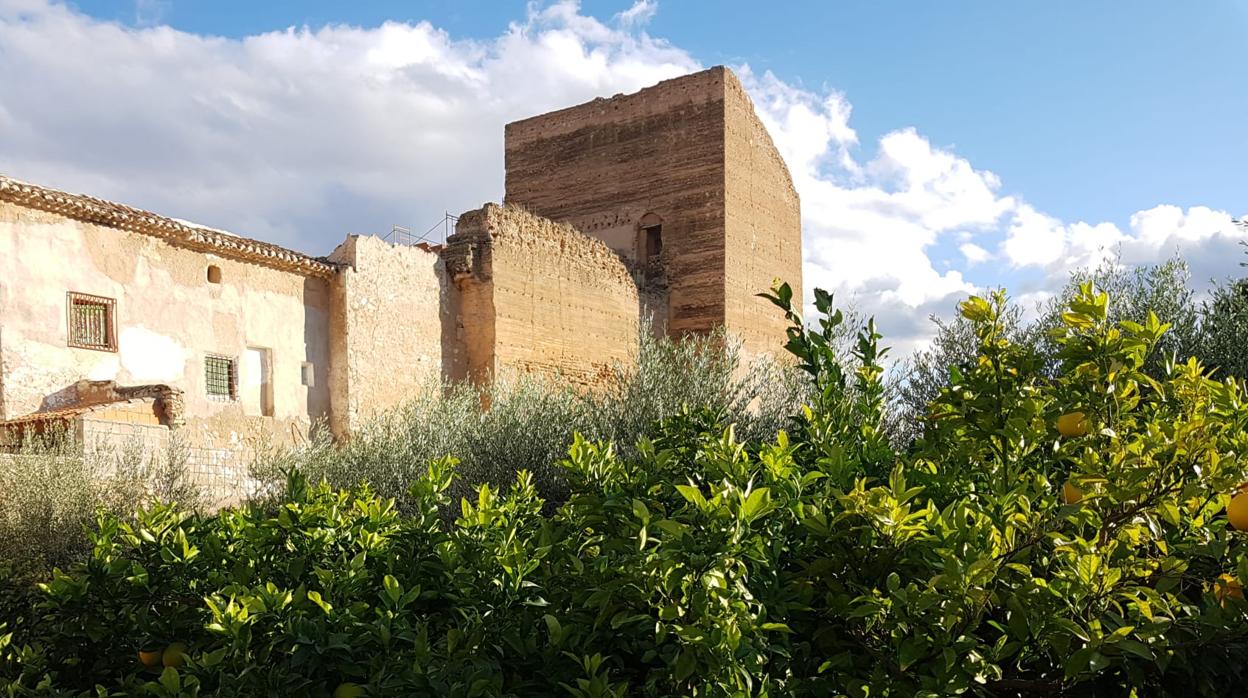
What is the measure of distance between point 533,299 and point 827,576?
16789mm

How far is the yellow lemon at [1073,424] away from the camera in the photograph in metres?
2.57

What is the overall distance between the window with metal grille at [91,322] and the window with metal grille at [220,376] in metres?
1.44

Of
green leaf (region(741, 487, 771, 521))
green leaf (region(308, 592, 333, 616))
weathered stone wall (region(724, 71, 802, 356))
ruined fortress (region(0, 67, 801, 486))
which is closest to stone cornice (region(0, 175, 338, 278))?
ruined fortress (region(0, 67, 801, 486))

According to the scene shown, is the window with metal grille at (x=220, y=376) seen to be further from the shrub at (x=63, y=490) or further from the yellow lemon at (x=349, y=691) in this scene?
the yellow lemon at (x=349, y=691)

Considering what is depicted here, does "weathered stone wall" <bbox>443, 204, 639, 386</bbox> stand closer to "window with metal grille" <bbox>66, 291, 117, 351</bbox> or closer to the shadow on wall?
"window with metal grille" <bbox>66, 291, 117, 351</bbox>

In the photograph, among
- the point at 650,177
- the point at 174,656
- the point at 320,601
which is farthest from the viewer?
the point at 650,177

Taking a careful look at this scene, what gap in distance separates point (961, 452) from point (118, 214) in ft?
44.7

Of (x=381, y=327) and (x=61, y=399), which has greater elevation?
(x=381, y=327)

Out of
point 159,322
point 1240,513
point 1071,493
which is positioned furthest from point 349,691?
point 159,322

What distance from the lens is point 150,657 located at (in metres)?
3.09

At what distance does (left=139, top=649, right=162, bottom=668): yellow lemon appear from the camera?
10.1 ft

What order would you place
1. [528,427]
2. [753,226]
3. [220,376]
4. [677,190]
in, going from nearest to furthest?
[528,427]
[220,376]
[677,190]
[753,226]

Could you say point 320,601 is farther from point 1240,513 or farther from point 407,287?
point 407,287

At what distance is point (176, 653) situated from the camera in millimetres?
3021
